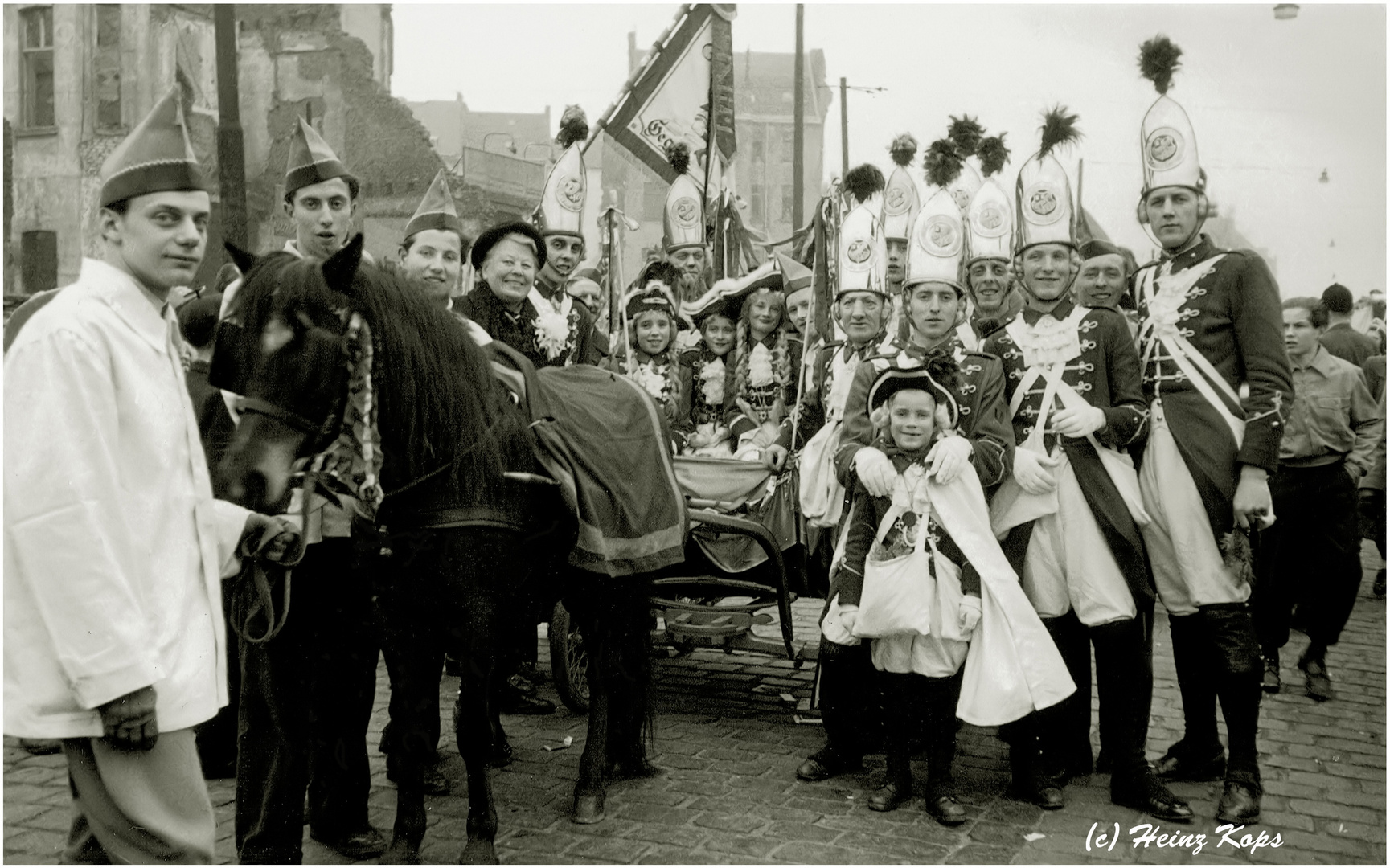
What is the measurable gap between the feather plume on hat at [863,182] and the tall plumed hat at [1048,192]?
4.25 ft

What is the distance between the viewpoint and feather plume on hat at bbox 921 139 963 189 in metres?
5.73

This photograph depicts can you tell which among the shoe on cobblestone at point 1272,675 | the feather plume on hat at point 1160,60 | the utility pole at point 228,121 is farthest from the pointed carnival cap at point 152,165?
the utility pole at point 228,121

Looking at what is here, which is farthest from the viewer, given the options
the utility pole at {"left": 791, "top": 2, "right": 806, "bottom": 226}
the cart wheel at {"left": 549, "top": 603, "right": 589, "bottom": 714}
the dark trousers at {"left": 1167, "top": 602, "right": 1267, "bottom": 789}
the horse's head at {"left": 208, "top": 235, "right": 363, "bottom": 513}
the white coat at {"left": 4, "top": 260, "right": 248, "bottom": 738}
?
the utility pole at {"left": 791, "top": 2, "right": 806, "bottom": 226}

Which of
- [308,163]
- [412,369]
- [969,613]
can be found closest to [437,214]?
[308,163]

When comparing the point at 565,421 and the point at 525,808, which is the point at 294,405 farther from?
the point at 525,808

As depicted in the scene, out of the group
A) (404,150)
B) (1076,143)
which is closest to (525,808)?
(1076,143)

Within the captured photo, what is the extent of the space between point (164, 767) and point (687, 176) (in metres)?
6.07

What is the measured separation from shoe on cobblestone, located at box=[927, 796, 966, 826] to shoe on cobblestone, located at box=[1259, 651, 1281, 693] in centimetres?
308

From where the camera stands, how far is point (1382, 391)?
29.9ft

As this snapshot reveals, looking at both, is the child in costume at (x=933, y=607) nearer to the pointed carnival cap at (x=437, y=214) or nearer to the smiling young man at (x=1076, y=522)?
the smiling young man at (x=1076, y=522)

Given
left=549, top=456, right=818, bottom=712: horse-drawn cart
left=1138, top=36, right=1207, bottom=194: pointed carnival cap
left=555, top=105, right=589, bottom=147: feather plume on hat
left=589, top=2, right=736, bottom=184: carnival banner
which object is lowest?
left=549, top=456, right=818, bottom=712: horse-drawn cart

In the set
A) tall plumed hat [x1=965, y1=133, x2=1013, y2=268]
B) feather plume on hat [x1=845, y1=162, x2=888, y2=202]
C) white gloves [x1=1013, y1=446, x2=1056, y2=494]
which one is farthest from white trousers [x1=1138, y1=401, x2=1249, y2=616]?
feather plume on hat [x1=845, y1=162, x2=888, y2=202]

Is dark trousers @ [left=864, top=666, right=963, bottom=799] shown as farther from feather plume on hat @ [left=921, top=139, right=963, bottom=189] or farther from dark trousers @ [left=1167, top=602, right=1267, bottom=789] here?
feather plume on hat @ [left=921, top=139, right=963, bottom=189]

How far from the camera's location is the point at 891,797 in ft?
14.6
